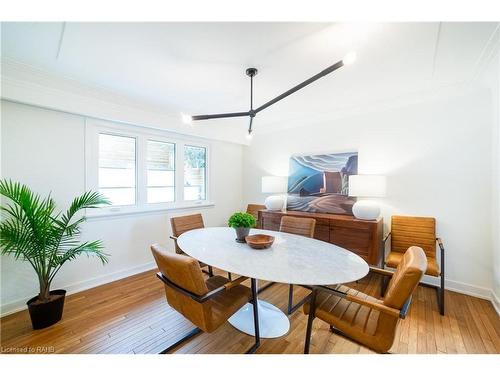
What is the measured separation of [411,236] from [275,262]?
2.16m

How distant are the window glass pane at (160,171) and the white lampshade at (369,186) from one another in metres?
2.88

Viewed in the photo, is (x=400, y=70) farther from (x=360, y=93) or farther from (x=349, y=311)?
(x=349, y=311)

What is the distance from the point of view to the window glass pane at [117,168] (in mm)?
2764

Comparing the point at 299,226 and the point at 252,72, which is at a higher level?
the point at 252,72

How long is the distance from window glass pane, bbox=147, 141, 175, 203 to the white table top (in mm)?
1542

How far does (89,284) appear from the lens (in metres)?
2.58

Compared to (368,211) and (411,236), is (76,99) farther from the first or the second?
(411,236)

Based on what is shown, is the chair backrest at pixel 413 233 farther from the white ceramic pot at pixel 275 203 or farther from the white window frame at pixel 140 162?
the white window frame at pixel 140 162

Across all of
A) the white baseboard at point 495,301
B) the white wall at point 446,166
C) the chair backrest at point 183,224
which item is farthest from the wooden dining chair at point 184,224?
the white baseboard at point 495,301

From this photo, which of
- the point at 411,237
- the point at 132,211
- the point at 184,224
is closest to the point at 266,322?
the point at 184,224

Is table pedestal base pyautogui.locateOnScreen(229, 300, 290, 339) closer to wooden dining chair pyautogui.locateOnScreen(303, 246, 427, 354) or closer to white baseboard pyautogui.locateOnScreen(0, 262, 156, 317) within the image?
wooden dining chair pyautogui.locateOnScreen(303, 246, 427, 354)

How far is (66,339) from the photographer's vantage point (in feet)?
5.60
